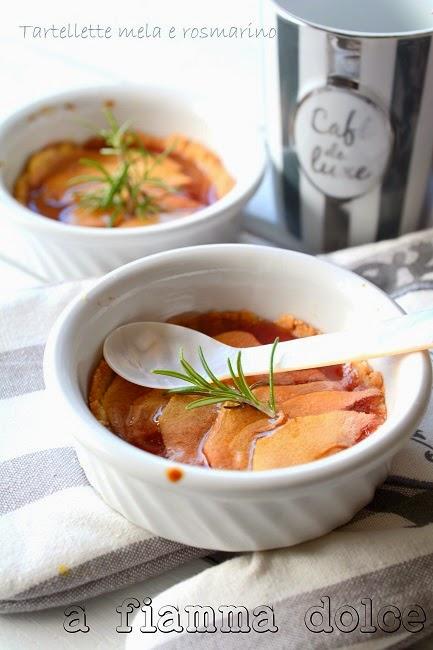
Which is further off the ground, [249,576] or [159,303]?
[159,303]

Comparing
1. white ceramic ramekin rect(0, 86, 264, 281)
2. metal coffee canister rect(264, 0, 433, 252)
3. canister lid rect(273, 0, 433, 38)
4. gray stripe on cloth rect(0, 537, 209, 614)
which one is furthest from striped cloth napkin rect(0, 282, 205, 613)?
canister lid rect(273, 0, 433, 38)

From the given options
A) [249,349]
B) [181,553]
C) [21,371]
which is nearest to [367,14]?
[249,349]

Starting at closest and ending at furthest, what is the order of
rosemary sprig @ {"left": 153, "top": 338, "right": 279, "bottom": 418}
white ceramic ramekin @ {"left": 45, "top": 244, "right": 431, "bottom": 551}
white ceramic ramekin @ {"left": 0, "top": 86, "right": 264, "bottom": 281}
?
1. white ceramic ramekin @ {"left": 45, "top": 244, "right": 431, "bottom": 551}
2. rosemary sprig @ {"left": 153, "top": 338, "right": 279, "bottom": 418}
3. white ceramic ramekin @ {"left": 0, "top": 86, "right": 264, "bottom": 281}

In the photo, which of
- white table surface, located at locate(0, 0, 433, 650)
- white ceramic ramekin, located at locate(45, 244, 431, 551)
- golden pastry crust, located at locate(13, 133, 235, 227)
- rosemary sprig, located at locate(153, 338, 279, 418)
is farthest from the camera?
white table surface, located at locate(0, 0, 433, 650)

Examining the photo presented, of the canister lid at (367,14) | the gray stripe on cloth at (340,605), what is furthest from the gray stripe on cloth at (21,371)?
the canister lid at (367,14)

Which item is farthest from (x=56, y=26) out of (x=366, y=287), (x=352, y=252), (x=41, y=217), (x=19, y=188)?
(x=366, y=287)

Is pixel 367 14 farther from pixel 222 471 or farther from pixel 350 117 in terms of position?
pixel 222 471

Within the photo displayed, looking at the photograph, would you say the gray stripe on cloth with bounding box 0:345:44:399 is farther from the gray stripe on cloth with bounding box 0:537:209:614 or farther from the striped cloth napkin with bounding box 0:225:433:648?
the gray stripe on cloth with bounding box 0:537:209:614

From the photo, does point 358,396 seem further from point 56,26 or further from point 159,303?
point 56,26
